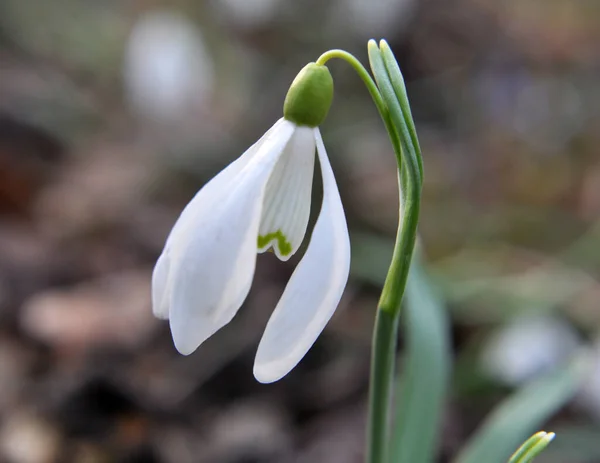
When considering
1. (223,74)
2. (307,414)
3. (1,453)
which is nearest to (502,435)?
(307,414)

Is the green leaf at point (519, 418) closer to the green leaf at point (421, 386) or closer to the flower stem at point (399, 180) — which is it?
the green leaf at point (421, 386)

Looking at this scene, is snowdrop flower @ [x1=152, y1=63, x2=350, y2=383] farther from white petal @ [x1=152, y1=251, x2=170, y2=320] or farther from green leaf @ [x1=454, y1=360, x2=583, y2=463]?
green leaf @ [x1=454, y1=360, x2=583, y2=463]

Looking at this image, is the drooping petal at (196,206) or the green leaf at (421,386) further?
the green leaf at (421,386)

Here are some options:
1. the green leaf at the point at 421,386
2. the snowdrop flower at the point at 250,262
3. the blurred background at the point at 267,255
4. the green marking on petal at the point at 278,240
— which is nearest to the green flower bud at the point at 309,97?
the snowdrop flower at the point at 250,262

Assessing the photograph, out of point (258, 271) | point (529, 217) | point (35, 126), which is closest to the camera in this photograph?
point (258, 271)

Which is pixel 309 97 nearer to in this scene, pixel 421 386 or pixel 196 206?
Result: pixel 196 206

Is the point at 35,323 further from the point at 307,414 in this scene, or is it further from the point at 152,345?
the point at 307,414

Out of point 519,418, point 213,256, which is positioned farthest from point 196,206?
point 519,418
